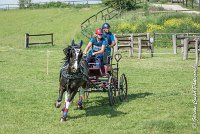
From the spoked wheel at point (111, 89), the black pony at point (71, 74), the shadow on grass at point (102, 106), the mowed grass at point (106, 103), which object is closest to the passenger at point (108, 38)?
the spoked wheel at point (111, 89)

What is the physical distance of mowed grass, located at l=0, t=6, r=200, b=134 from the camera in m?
11.0

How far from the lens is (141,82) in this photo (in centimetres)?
1841

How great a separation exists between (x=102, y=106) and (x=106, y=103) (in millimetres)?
508

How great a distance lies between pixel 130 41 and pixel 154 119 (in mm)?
17691

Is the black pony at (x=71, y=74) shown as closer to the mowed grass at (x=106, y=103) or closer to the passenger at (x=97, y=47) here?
the mowed grass at (x=106, y=103)

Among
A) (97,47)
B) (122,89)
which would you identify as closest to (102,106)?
(122,89)

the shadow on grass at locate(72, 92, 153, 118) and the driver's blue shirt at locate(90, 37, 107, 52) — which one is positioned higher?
the driver's blue shirt at locate(90, 37, 107, 52)

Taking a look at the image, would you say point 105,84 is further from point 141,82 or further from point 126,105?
point 141,82

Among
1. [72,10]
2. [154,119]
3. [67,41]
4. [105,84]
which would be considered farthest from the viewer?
[72,10]

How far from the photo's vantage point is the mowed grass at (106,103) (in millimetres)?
10961

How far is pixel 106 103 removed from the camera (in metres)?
14.1

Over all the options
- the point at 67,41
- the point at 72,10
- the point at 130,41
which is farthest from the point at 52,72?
the point at 72,10

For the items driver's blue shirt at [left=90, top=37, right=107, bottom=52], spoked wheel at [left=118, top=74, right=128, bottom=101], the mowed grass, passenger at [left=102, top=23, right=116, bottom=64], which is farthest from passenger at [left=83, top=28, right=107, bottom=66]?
the mowed grass

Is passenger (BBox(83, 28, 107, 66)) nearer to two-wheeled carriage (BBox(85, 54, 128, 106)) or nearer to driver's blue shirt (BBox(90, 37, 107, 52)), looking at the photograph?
driver's blue shirt (BBox(90, 37, 107, 52))
